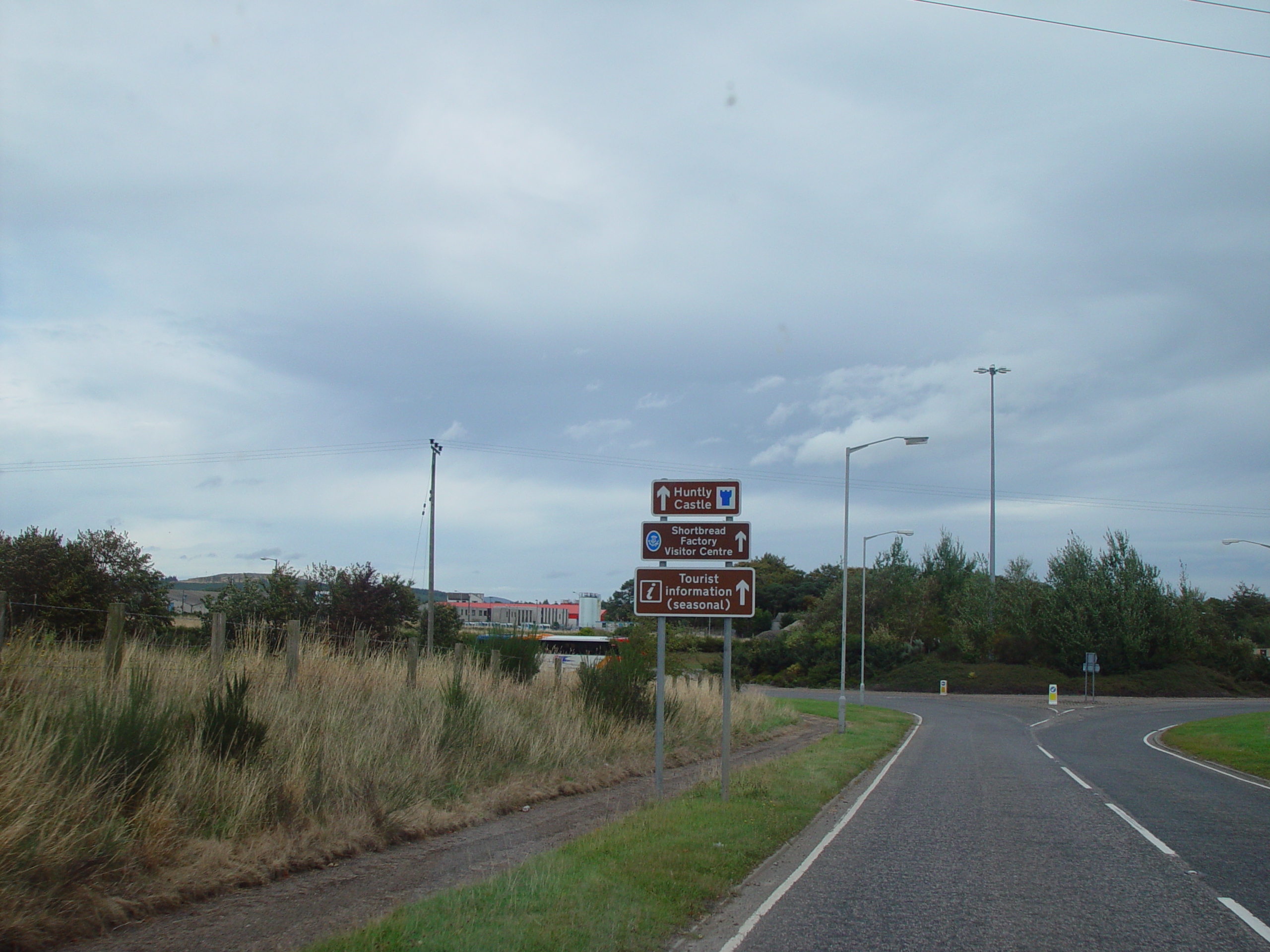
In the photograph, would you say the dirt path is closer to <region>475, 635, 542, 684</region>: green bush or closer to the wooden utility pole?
the wooden utility pole

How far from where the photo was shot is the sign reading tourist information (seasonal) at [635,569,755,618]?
1216 cm

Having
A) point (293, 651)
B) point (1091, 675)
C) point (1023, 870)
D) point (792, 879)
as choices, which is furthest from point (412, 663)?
point (1091, 675)

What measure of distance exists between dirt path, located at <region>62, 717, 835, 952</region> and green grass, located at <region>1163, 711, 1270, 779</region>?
16.5 metres

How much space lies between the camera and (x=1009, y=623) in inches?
2842

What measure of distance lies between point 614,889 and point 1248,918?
197 inches

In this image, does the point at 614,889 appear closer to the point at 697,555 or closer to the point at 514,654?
the point at 697,555

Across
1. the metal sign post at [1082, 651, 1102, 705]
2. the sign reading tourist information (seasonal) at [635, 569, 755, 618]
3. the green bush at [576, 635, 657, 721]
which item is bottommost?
the metal sign post at [1082, 651, 1102, 705]

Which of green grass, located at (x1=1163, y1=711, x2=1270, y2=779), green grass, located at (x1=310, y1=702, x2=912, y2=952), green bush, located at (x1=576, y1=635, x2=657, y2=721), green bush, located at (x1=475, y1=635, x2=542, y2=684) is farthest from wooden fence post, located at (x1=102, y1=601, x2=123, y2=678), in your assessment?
green grass, located at (x1=1163, y1=711, x2=1270, y2=779)

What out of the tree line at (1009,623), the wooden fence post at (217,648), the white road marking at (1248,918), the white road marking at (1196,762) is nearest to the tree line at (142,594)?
the wooden fence post at (217,648)

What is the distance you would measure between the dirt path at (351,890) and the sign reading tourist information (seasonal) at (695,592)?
2.70 meters

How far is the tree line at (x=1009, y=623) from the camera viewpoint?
65438 millimetres

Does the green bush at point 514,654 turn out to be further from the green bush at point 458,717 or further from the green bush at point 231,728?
the green bush at point 231,728

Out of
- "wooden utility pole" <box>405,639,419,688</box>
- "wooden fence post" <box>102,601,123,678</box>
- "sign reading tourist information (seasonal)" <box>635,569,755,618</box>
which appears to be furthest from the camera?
"wooden utility pole" <box>405,639,419,688</box>

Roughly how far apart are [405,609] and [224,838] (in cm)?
3805
